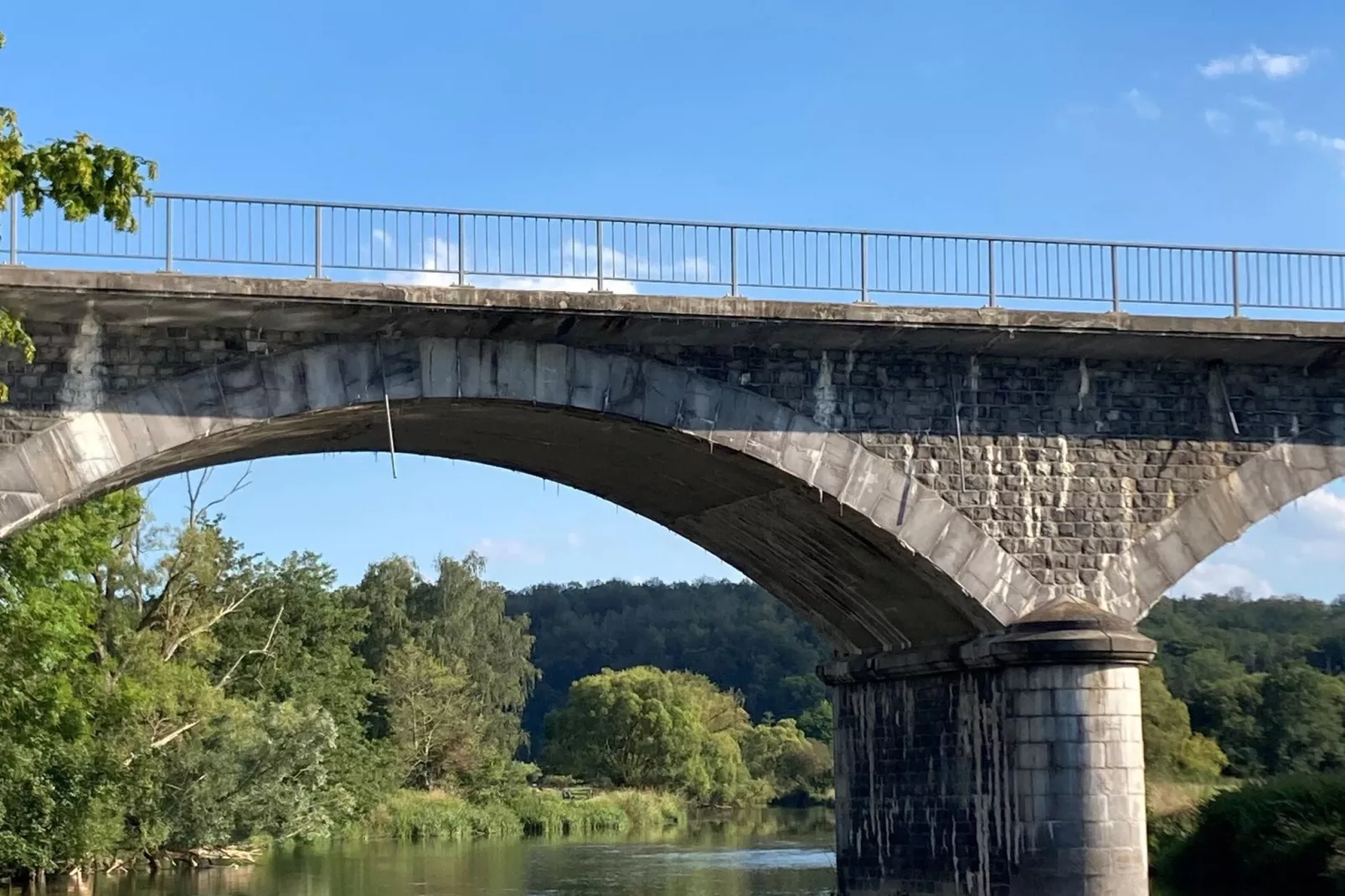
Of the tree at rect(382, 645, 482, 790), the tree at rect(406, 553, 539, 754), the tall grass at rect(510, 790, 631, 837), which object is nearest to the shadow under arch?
the tall grass at rect(510, 790, 631, 837)

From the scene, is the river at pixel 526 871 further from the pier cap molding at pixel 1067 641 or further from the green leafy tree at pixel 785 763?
the green leafy tree at pixel 785 763

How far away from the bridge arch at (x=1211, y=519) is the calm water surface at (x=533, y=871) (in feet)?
37.5

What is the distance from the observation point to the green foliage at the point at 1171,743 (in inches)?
1695

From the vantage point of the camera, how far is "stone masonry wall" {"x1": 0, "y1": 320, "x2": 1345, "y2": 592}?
17391 mm

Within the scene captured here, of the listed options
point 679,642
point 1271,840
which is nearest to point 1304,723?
point 1271,840

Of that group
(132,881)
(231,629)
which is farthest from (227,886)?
(231,629)

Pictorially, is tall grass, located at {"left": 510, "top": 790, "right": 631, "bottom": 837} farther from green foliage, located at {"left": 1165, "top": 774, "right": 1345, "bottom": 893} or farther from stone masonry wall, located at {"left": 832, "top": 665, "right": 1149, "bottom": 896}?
stone masonry wall, located at {"left": 832, "top": 665, "right": 1149, "bottom": 896}

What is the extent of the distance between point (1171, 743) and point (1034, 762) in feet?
93.8

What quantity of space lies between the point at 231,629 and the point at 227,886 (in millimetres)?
10126

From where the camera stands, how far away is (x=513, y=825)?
54.6m

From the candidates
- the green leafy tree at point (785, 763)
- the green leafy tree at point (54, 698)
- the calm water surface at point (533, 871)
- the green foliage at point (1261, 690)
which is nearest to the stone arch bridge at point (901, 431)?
the green leafy tree at point (54, 698)

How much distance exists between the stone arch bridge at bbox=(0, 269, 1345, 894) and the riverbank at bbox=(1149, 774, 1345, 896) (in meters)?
6.84

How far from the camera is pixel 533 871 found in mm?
34594

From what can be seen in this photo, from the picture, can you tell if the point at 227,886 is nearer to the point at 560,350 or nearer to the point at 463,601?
the point at 560,350
